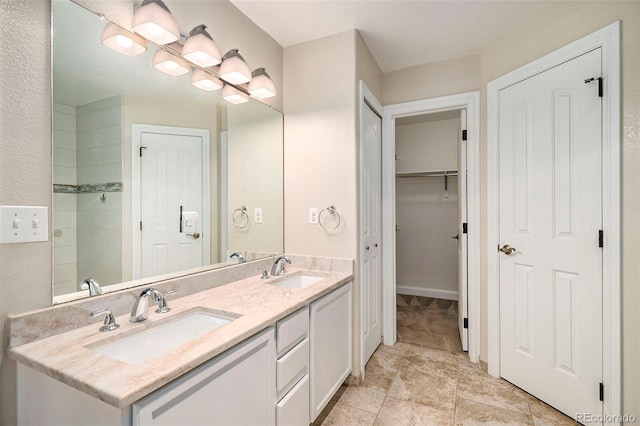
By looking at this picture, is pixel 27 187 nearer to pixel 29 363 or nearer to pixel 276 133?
pixel 29 363

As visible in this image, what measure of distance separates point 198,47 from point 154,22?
239 mm

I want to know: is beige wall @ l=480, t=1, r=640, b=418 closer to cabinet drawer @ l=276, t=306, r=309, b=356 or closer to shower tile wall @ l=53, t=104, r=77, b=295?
cabinet drawer @ l=276, t=306, r=309, b=356

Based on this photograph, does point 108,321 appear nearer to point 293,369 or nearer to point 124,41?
point 293,369

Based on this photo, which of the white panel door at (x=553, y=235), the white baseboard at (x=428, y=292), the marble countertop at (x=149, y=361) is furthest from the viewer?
the white baseboard at (x=428, y=292)

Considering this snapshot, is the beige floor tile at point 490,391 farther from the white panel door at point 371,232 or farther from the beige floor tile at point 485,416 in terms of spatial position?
→ the white panel door at point 371,232

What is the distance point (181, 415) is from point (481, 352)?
2.28 meters

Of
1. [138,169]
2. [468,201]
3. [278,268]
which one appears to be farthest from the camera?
[468,201]

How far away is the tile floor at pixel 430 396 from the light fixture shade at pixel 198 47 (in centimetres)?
210

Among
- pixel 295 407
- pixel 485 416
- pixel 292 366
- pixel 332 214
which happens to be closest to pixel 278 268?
pixel 332 214

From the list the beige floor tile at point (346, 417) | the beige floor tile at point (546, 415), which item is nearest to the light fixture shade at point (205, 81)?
the beige floor tile at point (346, 417)

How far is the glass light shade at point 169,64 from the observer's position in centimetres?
141

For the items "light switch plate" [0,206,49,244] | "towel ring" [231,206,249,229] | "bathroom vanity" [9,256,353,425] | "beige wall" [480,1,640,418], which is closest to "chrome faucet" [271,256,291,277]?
"bathroom vanity" [9,256,353,425]

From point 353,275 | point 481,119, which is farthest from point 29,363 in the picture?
point 481,119

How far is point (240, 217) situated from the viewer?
6.34 ft
